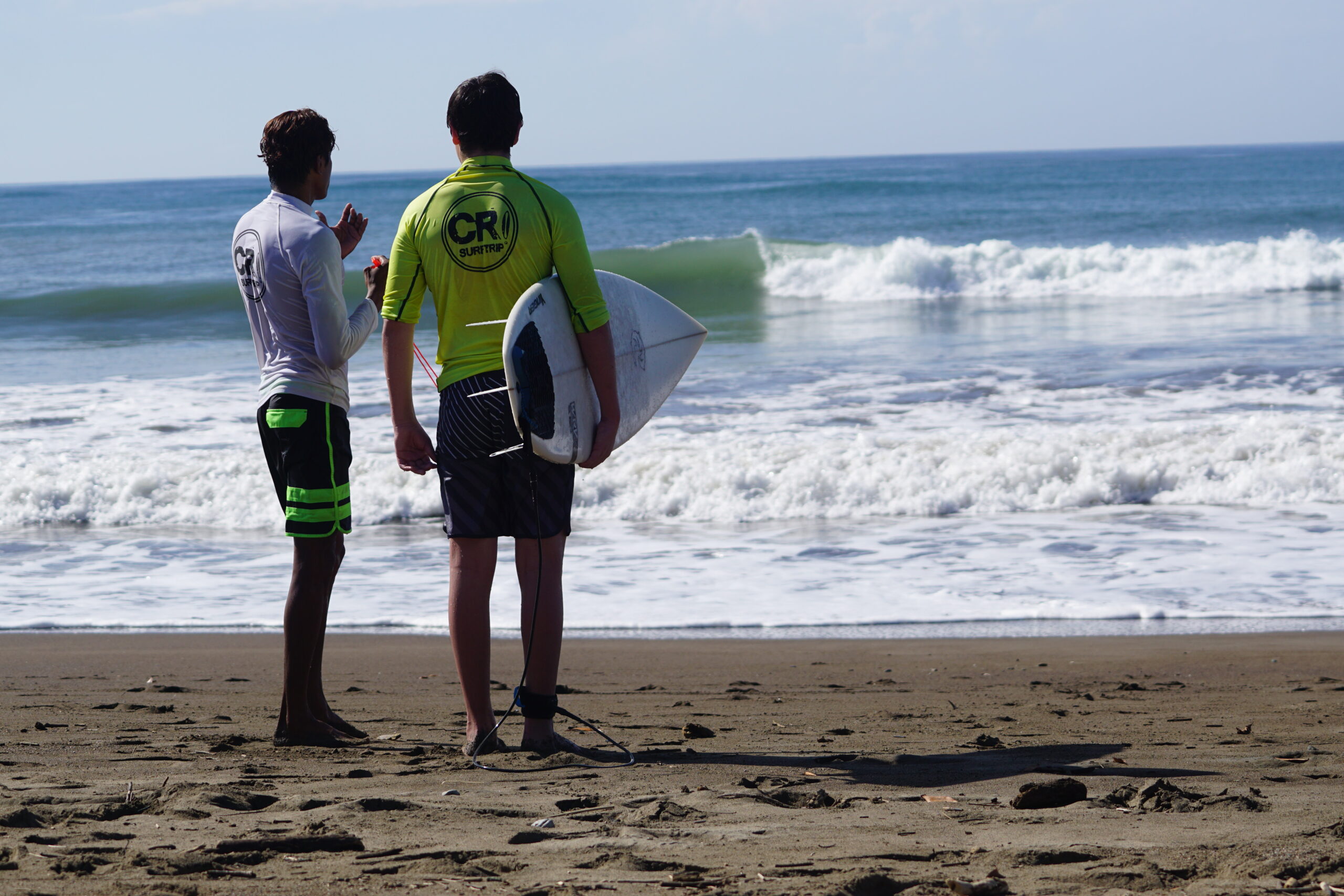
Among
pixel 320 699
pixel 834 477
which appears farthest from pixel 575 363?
pixel 834 477

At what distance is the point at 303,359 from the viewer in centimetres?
291

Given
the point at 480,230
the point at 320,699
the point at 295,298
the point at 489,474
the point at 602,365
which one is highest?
the point at 480,230

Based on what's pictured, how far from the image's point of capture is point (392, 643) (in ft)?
15.8

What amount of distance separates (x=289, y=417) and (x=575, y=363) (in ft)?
2.41

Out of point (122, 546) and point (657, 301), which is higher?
point (657, 301)

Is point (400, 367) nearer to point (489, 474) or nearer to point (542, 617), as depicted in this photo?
point (489, 474)

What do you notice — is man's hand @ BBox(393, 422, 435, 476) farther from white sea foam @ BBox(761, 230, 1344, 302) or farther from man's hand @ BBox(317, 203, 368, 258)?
white sea foam @ BBox(761, 230, 1344, 302)

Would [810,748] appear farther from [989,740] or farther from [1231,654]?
[1231,654]

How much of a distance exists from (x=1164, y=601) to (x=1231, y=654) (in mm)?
843

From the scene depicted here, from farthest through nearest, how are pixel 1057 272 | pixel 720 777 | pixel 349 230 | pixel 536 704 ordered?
pixel 1057 272, pixel 349 230, pixel 536 704, pixel 720 777

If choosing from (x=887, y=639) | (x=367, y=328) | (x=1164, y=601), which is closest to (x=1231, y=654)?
(x=1164, y=601)

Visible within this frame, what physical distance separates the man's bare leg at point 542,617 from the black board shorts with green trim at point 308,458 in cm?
48

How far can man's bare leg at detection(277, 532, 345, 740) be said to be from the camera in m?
3.03

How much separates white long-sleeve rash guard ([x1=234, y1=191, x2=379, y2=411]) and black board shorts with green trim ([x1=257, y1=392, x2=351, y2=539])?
0.13 feet
